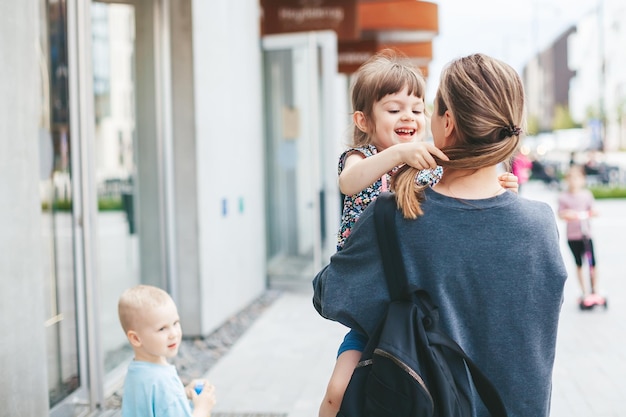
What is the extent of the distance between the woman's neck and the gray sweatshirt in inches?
1.3

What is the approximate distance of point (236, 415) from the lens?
4.75 meters

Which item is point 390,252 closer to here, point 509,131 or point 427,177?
point 509,131

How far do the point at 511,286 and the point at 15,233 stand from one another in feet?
7.63

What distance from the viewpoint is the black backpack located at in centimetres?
182

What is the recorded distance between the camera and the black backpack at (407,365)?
1822 millimetres

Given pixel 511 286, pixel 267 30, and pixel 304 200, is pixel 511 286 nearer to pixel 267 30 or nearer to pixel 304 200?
pixel 267 30

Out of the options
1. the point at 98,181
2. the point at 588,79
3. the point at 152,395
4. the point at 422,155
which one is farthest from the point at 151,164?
the point at 588,79

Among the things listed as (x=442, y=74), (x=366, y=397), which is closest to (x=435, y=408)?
(x=366, y=397)

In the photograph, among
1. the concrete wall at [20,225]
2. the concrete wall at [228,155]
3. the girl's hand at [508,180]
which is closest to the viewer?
the girl's hand at [508,180]

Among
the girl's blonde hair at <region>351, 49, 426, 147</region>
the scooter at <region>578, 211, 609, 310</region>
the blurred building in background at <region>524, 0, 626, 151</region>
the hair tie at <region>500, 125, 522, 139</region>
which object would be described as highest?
the blurred building in background at <region>524, 0, 626, 151</region>

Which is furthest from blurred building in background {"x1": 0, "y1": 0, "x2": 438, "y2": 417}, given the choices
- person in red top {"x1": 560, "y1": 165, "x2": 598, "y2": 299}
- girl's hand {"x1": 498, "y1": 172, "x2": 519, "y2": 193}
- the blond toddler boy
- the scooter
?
the scooter

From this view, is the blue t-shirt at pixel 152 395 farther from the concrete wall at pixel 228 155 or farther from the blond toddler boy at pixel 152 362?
the concrete wall at pixel 228 155

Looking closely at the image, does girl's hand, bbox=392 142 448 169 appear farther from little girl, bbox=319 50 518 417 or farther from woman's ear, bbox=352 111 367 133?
woman's ear, bbox=352 111 367 133

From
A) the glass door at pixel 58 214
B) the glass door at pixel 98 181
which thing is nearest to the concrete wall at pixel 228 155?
the glass door at pixel 98 181
